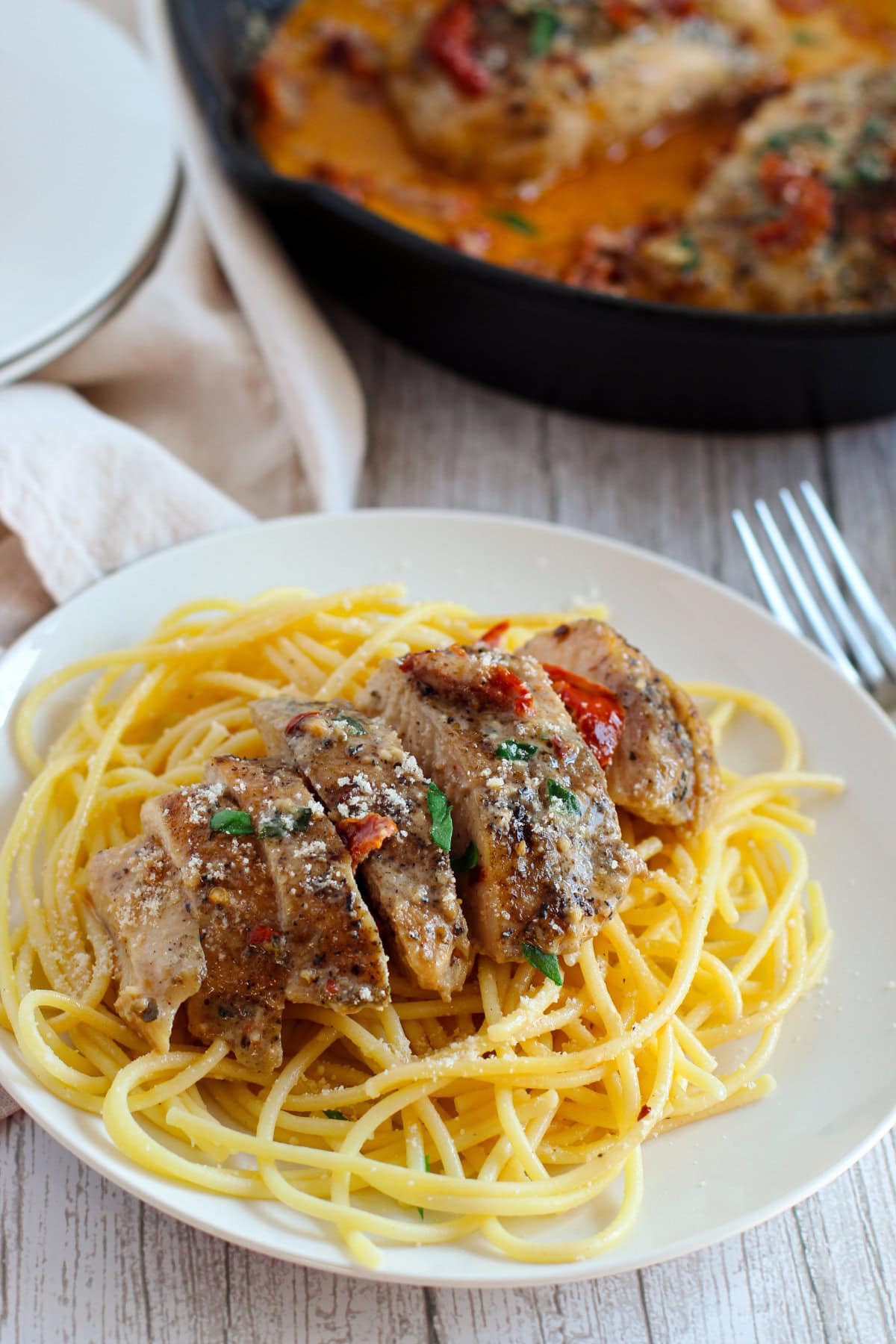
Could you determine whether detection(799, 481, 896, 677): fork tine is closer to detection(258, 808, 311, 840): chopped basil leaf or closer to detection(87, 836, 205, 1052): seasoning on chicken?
detection(258, 808, 311, 840): chopped basil leaf

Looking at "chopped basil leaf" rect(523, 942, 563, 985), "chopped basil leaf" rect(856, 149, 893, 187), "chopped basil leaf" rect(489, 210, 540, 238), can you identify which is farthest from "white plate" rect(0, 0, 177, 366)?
"chopped basil leaf" rect(856, 149, 893, 187)

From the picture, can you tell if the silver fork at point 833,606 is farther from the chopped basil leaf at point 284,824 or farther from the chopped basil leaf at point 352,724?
the chopped basil leaf at point 284,824

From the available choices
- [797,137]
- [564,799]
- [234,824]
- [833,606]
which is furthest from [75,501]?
[797,137]

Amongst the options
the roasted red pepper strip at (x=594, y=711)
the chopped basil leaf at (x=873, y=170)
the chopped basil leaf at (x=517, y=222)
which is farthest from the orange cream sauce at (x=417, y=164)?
the roasted red pepper strip at (x=594, y=711)

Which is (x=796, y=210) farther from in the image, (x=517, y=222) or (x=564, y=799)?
(x=564, y=799)

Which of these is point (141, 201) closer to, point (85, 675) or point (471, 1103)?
point (85, 675)

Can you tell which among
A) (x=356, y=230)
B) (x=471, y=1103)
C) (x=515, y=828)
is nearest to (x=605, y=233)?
(x=356, y=230)

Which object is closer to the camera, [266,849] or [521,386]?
[266,849]
